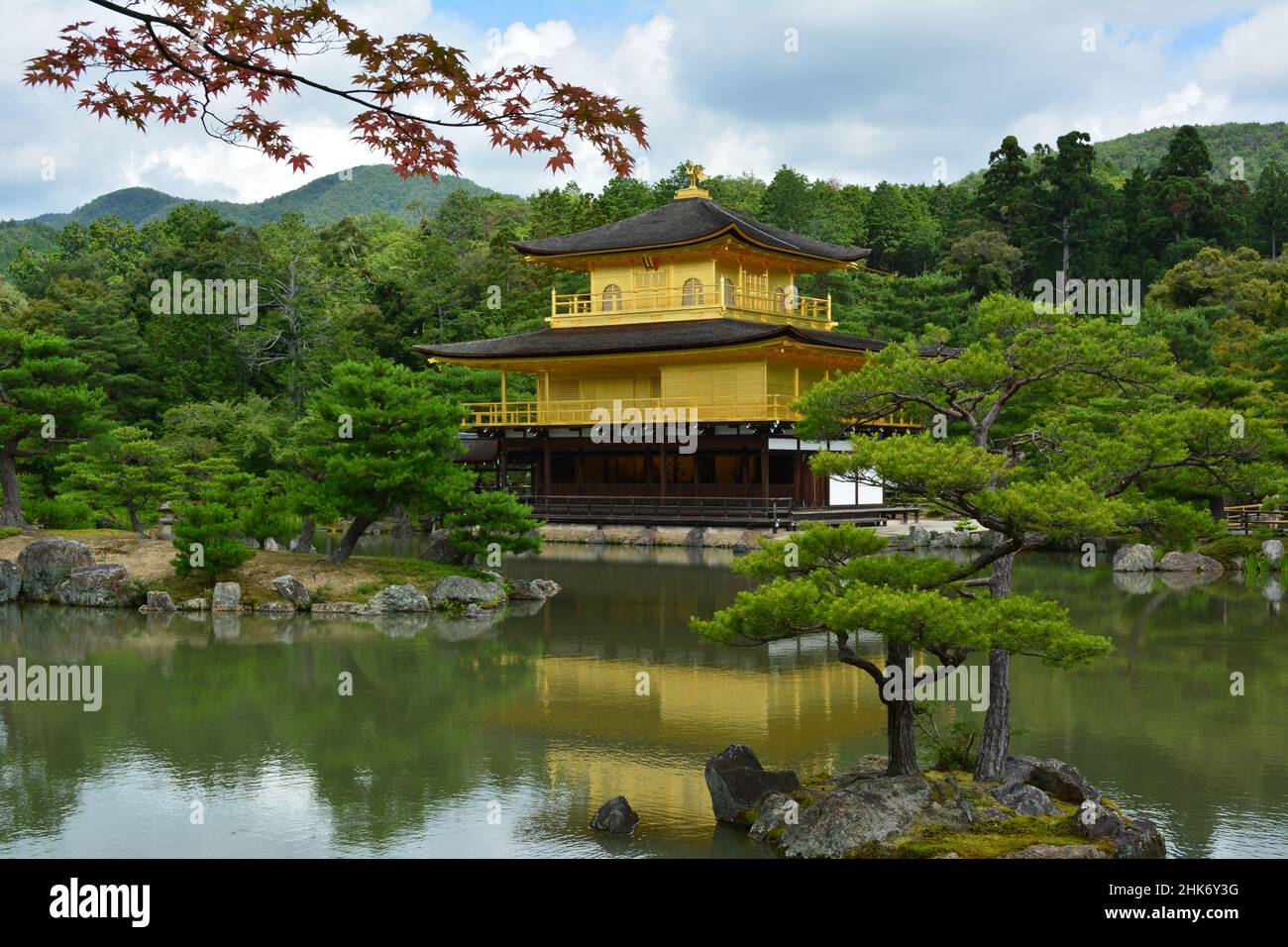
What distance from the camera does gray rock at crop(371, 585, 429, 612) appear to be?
69.2ft

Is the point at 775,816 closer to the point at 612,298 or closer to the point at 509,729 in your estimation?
the point at 509,729

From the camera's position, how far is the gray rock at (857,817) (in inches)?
345

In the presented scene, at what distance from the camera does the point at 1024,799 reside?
9.27 meters

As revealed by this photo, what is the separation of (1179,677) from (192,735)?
38.4ft

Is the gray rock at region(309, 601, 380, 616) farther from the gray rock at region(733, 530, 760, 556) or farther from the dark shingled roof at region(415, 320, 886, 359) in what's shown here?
the dark shingled roof at region(415, 320, 886, 359)

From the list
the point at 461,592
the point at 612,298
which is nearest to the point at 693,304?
the point at 612,298

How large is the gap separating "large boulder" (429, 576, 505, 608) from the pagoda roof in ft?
47.1

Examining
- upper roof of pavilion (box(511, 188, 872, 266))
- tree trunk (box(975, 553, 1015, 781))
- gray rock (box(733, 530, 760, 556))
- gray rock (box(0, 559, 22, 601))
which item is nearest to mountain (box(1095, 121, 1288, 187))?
upper roof of pavilion (box(511, 188, 872, 266))

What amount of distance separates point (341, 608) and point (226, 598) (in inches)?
80.4

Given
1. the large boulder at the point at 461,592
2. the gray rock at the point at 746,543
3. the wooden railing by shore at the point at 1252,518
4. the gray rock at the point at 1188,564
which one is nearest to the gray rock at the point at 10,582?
the large boulder at the point at 461,592

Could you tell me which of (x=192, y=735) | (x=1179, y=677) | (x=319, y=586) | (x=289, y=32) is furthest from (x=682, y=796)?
(x=319, y=586)

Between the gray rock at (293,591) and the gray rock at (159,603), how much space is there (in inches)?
73.2

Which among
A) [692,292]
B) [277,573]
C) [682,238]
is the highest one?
[682,238]
